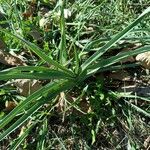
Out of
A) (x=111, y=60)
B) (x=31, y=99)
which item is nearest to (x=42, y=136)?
(x=31, y=99)

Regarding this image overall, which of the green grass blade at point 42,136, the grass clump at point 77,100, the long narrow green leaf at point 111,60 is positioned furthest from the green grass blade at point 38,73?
the green grass blade at point 42,136

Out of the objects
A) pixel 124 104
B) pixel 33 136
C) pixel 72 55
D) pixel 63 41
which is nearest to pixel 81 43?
pixel 72 55

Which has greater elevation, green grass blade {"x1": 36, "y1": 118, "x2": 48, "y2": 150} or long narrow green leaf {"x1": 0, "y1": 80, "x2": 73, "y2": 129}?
long narrow green leaf {"x1": 0, "y1": 80, "x2": 73, "y2": 129}

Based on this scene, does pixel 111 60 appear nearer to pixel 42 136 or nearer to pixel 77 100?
pixel 77 100

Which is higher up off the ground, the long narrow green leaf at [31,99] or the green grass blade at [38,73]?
the green grass blade at [38,73]

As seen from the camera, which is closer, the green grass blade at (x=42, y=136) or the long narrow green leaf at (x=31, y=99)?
the long narrow green leaf at (x=31, y=99)

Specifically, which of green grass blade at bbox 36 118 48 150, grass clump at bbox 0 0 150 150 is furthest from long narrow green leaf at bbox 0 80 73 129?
green grass blade at bbox 36 118 48 150

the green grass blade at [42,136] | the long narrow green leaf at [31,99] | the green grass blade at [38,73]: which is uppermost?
the green grass blade at [38,73]

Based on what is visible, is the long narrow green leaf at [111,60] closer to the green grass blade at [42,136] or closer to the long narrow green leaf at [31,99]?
the long narrow green leaf at [31,99]

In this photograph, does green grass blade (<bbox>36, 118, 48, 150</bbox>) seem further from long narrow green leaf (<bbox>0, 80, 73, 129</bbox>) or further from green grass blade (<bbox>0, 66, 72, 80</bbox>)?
green grass blade (<bbox>0, 66, 72, 80</bbox>)

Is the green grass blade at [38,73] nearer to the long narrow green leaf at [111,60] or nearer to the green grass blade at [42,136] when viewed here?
the long narrow green leaf at [111,60]

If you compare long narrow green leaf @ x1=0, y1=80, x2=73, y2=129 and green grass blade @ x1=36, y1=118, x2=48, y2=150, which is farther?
green grass blade @ x1=36, y1=118, x2=48, y2=150

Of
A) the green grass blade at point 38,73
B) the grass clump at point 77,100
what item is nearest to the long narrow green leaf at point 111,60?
the grass clump at point 77,100
